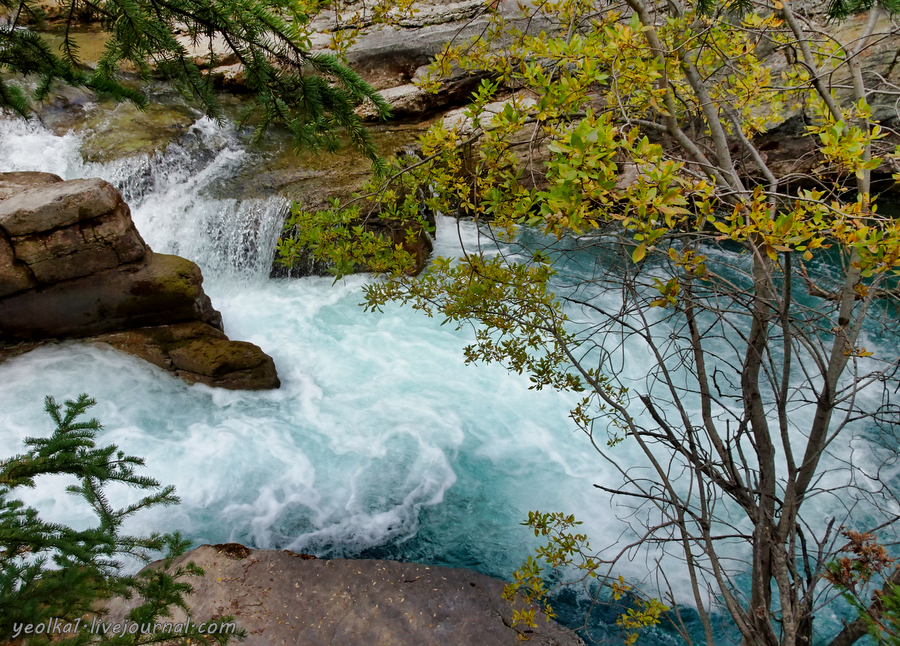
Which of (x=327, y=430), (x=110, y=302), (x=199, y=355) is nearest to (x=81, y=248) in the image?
(x=110, y=302)

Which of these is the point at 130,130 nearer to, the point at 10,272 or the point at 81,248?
the point at 81,248

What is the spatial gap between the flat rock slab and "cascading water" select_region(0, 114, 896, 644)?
555mm

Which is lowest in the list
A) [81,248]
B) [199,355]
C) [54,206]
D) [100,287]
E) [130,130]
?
[199,355]

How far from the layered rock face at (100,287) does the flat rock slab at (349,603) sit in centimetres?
276

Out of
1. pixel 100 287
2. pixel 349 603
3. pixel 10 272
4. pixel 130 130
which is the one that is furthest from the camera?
pixel 130 130

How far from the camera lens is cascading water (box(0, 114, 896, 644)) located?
4.43 m

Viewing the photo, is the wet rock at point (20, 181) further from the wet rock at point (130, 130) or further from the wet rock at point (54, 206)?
the wet rock at point (130, 130)

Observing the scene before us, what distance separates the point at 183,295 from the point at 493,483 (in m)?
4.07

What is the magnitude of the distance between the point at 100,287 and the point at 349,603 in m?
4.59

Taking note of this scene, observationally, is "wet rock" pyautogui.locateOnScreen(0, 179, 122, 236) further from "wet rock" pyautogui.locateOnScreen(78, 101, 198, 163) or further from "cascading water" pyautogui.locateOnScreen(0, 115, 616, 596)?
"wet rock" pyautogui.locateOnScreen(78, 101, 198, 163)

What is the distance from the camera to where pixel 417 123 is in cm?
1070

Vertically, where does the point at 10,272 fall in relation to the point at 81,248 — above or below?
below

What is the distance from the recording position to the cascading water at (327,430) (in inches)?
175

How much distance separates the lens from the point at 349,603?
3.43 metres
